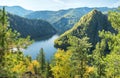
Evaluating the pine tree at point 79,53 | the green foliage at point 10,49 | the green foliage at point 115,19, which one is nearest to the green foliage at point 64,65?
the pine tree at point 79,53

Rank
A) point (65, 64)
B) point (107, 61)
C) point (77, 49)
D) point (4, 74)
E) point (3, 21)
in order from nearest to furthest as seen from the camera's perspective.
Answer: point (107, 61), point (4, 74), point (3, 21), point (77, 49), point (65, 64)

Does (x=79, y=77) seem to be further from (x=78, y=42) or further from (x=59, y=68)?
(x=78, y=42)

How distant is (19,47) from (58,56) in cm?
2966

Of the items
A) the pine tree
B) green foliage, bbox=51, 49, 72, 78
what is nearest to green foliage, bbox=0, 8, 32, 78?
the pine tree

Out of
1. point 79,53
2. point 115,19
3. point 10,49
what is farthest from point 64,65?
point 115,19

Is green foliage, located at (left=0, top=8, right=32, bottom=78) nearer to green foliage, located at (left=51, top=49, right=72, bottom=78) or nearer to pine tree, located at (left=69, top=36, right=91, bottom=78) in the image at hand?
pine tree, located at (left=69, top=36, right=91, bottom=78)

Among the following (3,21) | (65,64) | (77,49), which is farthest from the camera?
(65,64)

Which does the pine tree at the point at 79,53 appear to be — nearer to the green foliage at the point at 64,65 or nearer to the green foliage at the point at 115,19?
the green foliage at the point at 64,65

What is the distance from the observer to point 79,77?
57.7 meters

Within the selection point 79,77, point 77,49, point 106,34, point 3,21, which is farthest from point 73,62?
point 106,34

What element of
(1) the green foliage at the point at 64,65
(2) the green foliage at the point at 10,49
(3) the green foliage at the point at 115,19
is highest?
(3) the green foliage at the point at 115,19

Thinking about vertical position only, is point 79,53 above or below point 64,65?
above

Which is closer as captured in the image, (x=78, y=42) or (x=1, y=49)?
(x=1, y=49)

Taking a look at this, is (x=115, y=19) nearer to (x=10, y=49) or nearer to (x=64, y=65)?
(x=10, y=49)
